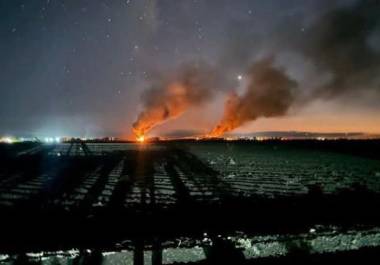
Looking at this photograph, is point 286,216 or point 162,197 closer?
point 286,216

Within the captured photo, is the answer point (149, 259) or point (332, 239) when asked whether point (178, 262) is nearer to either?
point (149, 259)

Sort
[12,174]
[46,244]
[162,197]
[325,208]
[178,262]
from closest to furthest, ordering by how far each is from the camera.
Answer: [178,262] → [46,244] → [325,208] → [162,197] → [12,174]

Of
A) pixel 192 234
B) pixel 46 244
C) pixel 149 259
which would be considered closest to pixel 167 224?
pixel 192 234

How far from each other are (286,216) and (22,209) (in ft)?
28.8

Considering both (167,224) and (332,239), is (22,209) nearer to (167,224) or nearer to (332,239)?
(167,224)

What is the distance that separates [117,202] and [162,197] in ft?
6.24

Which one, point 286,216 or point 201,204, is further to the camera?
point 201,204

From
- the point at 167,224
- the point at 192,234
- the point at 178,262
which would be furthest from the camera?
the point at 167,224

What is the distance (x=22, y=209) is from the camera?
10.6 m

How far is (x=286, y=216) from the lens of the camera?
1002 cm

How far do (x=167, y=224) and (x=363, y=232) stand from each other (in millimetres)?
5301

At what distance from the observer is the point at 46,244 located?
7406 millimetres

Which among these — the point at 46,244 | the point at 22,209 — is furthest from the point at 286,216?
the point at 22,209

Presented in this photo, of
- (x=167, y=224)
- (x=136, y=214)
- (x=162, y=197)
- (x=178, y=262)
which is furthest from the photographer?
(x=162, y=197)
